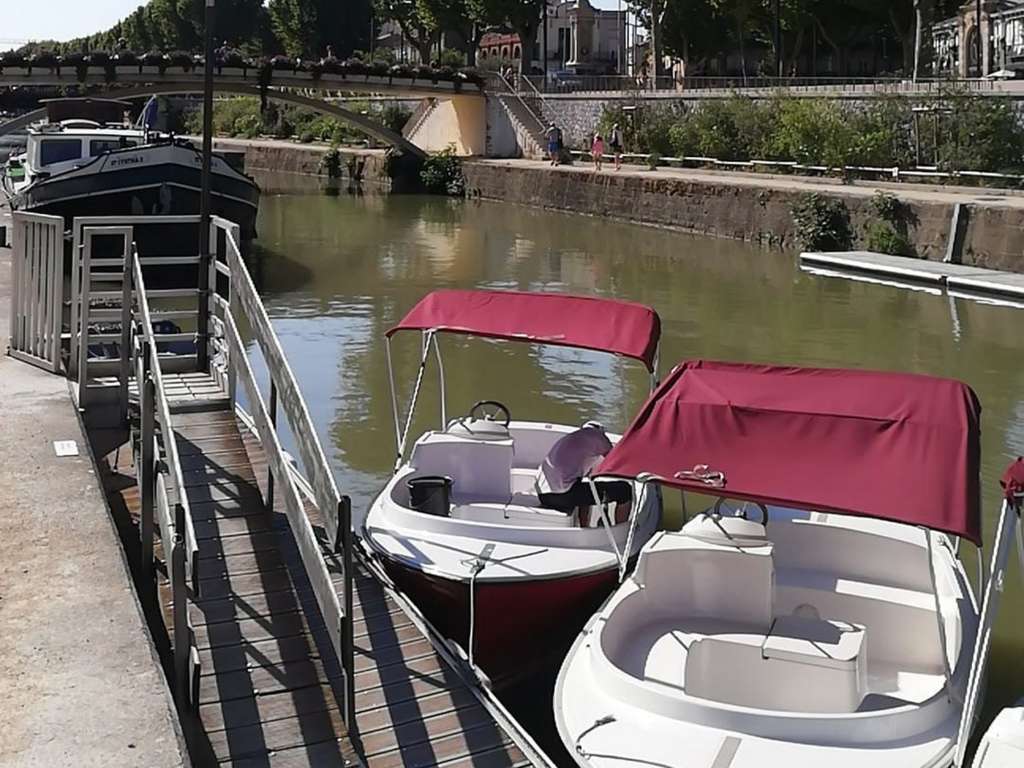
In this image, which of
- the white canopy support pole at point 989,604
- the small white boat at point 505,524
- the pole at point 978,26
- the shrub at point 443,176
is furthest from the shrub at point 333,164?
the white canopy support pole at point 989,604

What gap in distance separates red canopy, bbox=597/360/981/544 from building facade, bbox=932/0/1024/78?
3746 cm

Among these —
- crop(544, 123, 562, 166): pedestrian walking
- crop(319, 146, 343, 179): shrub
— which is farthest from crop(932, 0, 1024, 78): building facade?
crop(319, 146, 343, 179): shrub

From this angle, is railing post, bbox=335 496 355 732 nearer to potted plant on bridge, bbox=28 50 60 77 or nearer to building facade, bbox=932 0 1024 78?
potted plant on bridge, bbox=28 50 60 77

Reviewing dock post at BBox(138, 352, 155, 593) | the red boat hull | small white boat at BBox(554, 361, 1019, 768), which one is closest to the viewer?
small white boat at BBox(554, 361, 1019, 768)

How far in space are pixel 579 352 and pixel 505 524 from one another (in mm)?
8546

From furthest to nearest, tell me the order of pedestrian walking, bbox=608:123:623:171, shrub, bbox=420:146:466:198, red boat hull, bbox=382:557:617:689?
shrub, bbox=420:146:466:198, pedestrian walking, bbox=608:123:623:171, red boat hull, bbox=382:557:617:689

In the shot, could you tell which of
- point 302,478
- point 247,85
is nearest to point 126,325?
point 302,478

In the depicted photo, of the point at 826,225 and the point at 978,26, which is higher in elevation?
the point at 978,26

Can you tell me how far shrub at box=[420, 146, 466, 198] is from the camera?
42906mm

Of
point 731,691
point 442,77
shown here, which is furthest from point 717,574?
point 442,77

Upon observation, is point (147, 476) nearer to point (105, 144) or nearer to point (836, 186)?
point (105, 144)

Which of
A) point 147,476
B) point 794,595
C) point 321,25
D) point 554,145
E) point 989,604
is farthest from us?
point 321,25

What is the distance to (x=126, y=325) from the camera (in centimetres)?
846

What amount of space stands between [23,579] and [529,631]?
251 centimetres
